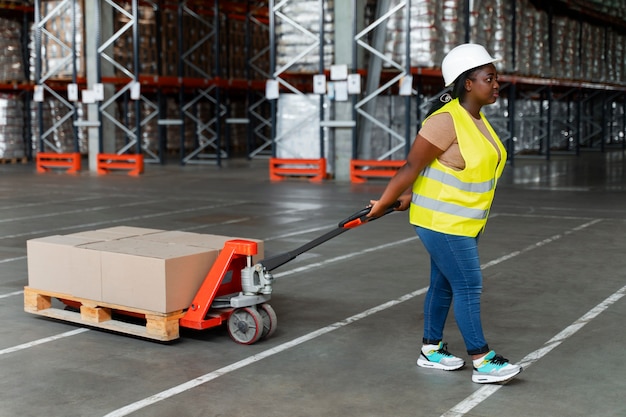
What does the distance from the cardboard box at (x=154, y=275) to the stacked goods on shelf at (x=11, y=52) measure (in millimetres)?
18175

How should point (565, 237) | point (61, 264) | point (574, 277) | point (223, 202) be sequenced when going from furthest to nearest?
1. point (223, 202)
2. point (565, 237)
3. point (574, 277)
4. point (61, 264)

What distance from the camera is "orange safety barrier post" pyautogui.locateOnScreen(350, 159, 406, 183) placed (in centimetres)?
1573

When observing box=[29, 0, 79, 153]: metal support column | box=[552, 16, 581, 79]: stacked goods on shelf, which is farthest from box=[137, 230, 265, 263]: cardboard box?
box=[552, 16, 581, 79]: stacked goods on shelf

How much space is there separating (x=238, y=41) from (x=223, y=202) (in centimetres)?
1445

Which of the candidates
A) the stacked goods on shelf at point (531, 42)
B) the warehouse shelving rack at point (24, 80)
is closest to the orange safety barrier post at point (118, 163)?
the warehouse shelving rack at point (24, 80)

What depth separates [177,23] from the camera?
2291 centimetres

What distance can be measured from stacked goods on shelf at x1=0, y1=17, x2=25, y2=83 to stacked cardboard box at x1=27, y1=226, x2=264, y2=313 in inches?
694

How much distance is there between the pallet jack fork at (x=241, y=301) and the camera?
16.1 ft

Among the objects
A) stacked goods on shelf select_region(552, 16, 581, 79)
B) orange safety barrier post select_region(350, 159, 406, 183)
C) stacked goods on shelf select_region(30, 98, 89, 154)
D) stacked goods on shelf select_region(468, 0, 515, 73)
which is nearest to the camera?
orange safety barrier post select_region(350, 159, 406, 183)

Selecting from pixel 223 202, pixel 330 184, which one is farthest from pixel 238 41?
pixel 223 202

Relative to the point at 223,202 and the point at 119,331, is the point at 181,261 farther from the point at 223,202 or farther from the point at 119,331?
the point at 223,202

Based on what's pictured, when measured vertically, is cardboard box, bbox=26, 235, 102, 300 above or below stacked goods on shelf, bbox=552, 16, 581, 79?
below

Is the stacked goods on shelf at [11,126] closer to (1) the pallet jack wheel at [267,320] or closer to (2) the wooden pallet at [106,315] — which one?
(2) the wooden pallet at [106,315]

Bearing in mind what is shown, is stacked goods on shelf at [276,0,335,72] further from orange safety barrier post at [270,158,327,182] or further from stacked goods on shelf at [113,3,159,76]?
stacked goods on shelf at [113,3,159,76]
